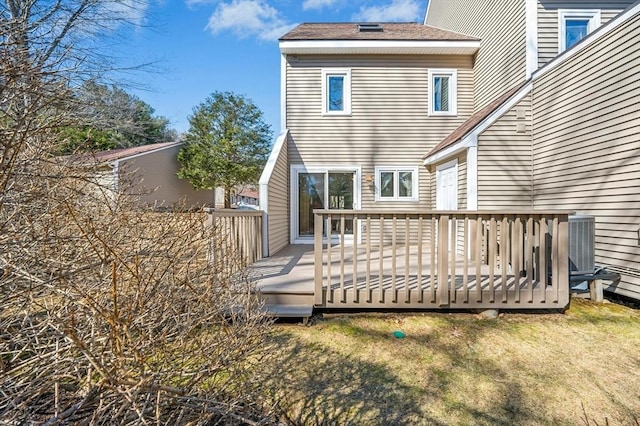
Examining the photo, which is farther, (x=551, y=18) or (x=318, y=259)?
(x=551, y=18)

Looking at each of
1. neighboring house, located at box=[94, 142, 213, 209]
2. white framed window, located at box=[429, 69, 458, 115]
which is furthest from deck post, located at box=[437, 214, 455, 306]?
neighboring house, located at box=[94, 142, 213, 209]

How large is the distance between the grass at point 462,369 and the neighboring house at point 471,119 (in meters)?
1.76

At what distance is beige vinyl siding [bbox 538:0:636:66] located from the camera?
20.4 feet

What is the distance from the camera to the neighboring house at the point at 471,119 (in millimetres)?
4320

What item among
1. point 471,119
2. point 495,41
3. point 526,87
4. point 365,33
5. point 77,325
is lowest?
point 77,325

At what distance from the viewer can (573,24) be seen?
642cm

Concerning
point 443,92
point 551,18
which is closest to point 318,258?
point 443,92

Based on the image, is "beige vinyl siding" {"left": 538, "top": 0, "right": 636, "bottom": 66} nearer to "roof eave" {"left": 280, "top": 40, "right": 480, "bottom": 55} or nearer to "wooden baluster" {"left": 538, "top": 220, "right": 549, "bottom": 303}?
"roof eave" {"left": 280, "top": 40, "right": 480, "bottom": 55}

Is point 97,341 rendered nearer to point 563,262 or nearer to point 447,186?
point 563,262

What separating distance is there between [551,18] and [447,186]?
393 cm

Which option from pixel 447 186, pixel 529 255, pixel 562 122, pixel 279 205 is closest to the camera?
pixel 529 255

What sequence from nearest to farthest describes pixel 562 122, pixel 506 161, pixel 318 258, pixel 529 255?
1. pixel 318 258
2. pixel 529 255
3. pixel 562 122
4. pixel 506 161

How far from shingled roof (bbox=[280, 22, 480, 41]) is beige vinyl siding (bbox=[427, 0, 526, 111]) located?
1.39 ft

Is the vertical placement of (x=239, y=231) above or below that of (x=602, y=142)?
below
